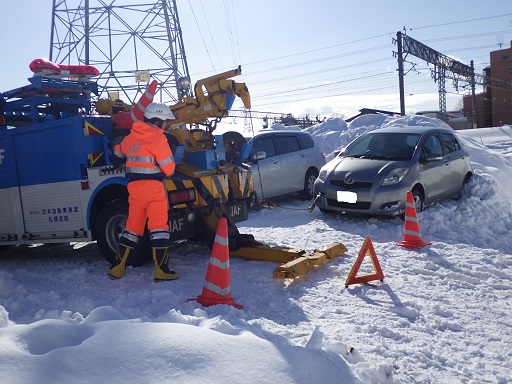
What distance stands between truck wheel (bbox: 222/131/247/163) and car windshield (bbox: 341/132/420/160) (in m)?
2.55

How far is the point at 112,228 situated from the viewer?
21.6ft

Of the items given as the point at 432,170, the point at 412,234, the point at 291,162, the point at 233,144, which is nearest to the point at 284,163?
the point at 291,162

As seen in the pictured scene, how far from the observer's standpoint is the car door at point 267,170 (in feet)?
37.4

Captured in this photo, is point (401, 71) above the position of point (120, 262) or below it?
above

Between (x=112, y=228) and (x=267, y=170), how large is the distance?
554cm

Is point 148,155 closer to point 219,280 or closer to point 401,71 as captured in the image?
point 219,280

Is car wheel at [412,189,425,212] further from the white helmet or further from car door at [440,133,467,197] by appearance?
the white helmet

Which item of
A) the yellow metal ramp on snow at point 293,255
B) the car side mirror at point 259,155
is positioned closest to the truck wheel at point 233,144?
the car side mirror at point 259,155

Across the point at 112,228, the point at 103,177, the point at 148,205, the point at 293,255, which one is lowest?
the point at 293,255

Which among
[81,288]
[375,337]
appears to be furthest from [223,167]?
[375,337]

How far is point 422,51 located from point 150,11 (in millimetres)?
24796

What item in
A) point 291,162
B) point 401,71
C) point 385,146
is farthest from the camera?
point 401,71

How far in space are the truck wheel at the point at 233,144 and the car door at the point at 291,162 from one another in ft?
9.64

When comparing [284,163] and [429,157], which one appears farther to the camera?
[284,163]
